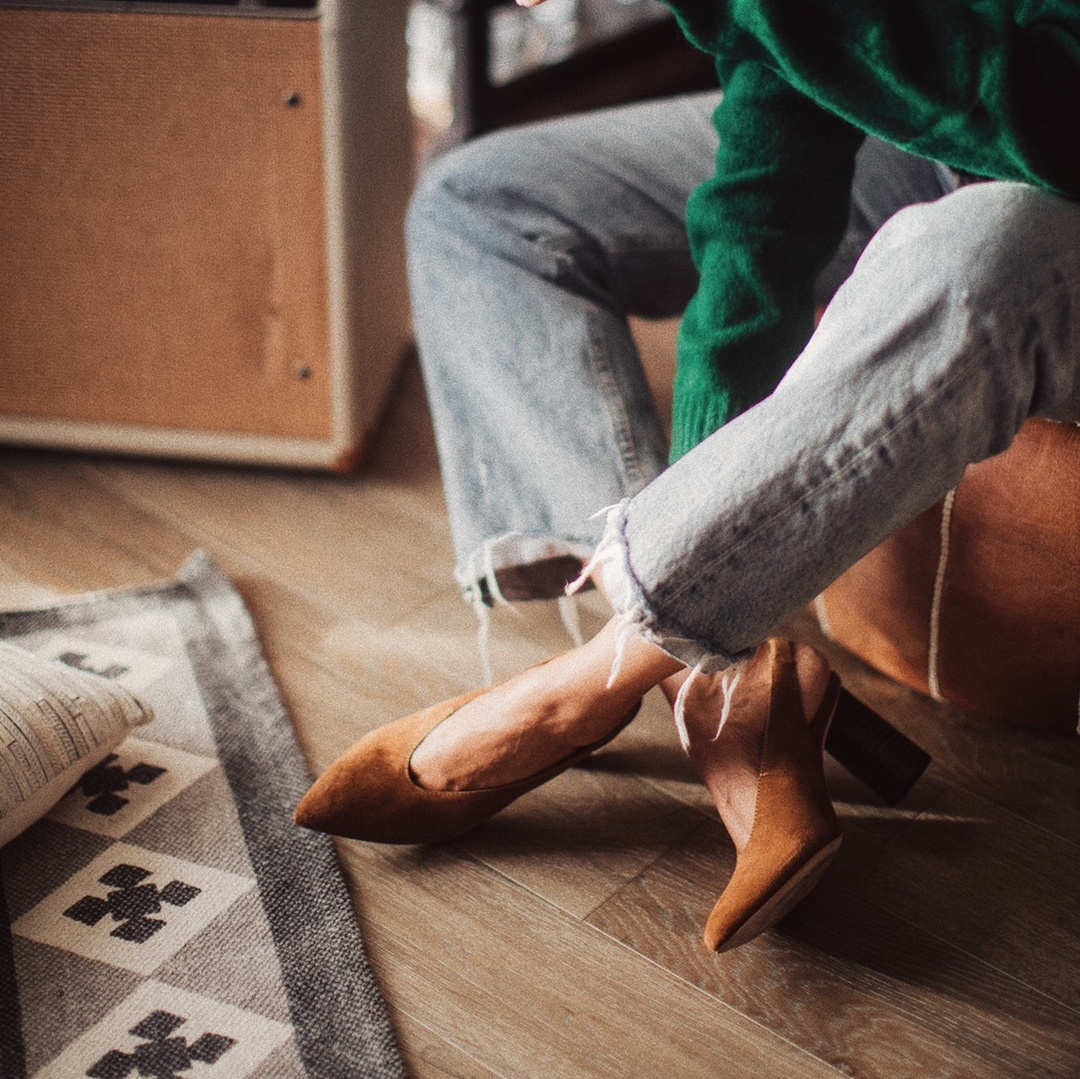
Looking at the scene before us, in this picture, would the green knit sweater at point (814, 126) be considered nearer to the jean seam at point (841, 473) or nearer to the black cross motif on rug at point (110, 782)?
the jean seam at point (841, 473)

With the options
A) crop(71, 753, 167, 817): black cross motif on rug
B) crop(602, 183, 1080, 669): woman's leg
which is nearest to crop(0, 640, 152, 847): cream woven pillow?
crop(71, 753, 167, 817): black cross motif on rug

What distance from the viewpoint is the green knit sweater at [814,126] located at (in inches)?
21.8

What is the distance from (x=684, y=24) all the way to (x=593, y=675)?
38 centimetres

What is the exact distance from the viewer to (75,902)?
706 millimetres

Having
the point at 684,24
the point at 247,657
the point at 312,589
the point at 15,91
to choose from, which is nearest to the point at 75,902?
the point at 247,657

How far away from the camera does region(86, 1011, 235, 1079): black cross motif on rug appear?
604 mm

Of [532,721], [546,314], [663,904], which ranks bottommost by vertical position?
[663,904]

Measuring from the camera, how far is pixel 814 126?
2.35 feet

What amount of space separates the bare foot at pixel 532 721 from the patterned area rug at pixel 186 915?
104 millimetres

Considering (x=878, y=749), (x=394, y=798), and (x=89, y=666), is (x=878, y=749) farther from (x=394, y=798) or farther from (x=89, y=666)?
(x=89, y=666)

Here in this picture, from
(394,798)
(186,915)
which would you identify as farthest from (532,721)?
(186,915)

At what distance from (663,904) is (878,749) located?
0.20 meters

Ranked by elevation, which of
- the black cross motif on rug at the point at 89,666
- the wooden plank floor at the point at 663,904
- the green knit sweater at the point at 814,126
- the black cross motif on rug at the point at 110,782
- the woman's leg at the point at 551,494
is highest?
the green knit sweater at the point at 814,126

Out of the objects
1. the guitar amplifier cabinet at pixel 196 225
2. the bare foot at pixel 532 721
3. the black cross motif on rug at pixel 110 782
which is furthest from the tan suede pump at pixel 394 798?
the guitar amplifier cabinet at pixel 196 225
